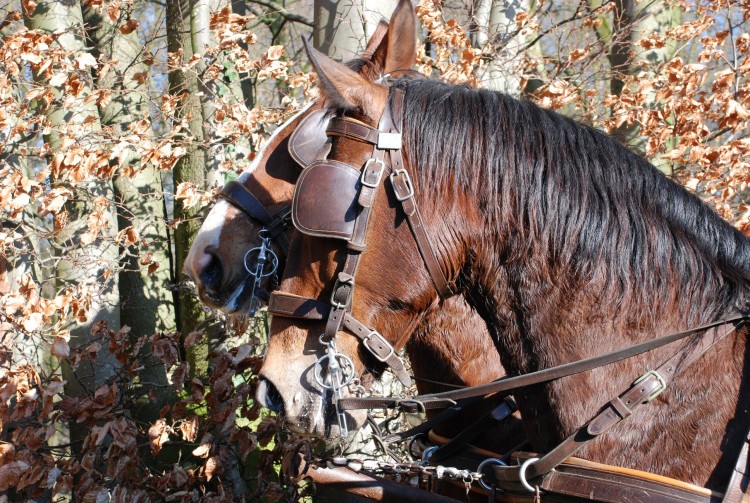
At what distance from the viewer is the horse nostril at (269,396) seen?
2068 mm

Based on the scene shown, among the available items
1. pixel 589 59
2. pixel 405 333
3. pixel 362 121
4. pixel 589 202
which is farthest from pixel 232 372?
pixel 589 59

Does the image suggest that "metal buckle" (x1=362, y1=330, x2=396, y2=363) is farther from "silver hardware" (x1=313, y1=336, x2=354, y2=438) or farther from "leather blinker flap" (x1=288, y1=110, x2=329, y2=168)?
"leather blinker flap" (x1=288, y1=110, x2=329, y2=168)

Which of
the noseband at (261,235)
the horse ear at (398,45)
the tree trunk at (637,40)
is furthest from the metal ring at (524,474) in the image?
the tree trunk at (637,40)

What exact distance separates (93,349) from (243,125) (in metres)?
1.60

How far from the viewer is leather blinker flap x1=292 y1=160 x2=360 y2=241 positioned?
197cm

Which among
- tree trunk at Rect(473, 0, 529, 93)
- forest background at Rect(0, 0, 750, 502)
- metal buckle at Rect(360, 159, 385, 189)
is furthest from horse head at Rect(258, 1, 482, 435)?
tree trunk at Rect(473, 0, 529, 93)

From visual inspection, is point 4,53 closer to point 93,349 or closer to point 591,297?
point 93,349

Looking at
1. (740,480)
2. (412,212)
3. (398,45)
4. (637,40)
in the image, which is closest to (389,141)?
(412,212)

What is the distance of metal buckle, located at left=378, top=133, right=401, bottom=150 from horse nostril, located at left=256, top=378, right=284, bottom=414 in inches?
30.2

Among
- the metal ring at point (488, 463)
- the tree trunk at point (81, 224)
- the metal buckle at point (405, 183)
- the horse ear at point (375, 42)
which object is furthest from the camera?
the tree trunk at point (81, 224)

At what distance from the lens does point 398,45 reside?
9.14 ft

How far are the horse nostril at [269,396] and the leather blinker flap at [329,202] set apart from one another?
48cm

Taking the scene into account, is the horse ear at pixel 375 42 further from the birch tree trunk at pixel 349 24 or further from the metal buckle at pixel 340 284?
the metal buckle at pixel 340 284

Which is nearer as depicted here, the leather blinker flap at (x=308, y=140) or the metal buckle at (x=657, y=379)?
the metal buckle at (x=657, y=379)
